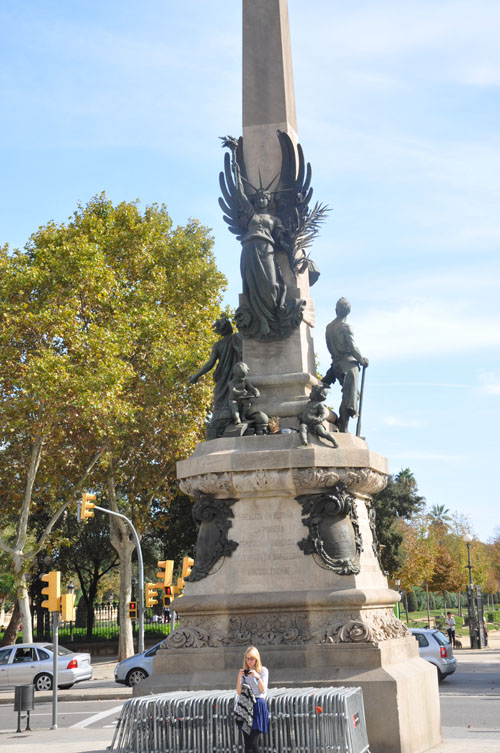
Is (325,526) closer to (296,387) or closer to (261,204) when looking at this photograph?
(296,387)

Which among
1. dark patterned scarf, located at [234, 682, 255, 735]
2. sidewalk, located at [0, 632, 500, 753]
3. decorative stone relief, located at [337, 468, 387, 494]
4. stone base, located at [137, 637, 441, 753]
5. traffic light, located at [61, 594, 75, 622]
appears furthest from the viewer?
traffic light, located at [61, 594, 75, 622]

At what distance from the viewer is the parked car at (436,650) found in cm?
2217

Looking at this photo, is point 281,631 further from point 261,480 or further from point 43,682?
point 43,682

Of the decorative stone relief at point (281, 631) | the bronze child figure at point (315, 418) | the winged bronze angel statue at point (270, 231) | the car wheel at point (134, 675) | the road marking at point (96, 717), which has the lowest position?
the road marking at point (96, 717)

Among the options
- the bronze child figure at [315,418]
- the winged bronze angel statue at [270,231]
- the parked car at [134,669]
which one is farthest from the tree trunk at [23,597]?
the bronze child figure at [315,418]

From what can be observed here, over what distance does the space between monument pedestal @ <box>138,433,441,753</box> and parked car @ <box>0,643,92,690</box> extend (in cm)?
1556

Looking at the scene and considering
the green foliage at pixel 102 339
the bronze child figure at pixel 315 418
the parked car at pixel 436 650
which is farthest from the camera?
the green foliage at pixel 102 339

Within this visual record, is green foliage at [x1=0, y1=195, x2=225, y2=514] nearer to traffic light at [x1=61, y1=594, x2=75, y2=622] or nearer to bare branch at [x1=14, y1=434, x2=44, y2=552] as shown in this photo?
bare branch at [x1=14, y1=434, x2=44, y2=552]

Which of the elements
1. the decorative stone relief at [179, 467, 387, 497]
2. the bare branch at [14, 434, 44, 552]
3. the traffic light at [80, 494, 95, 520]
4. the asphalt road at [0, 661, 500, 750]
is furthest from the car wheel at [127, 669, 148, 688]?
the decorative stone relief at [179, 467, 387, 497]

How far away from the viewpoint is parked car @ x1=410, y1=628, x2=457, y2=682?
2217 centimetres

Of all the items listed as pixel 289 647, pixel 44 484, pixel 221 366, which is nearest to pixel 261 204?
pixel 221 366

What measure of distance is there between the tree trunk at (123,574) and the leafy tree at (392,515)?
46.5ft

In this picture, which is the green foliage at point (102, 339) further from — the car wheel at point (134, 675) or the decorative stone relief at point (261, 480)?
the decorative stone relief at point (261, 480)

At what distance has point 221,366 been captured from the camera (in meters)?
13.1
